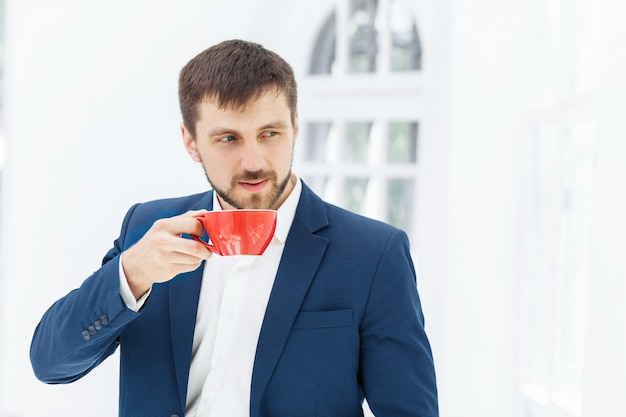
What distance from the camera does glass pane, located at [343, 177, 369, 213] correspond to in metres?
3.54

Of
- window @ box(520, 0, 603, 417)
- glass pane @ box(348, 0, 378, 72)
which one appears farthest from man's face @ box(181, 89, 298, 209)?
glass pane @ box(348, 0, 378, 72)

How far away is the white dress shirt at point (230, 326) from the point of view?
59.1 inches

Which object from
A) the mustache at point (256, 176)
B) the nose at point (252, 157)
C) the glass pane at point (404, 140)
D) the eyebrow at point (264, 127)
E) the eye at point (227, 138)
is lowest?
the mustache at point (256, 176)

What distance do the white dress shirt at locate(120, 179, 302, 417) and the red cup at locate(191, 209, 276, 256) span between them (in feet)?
0.96

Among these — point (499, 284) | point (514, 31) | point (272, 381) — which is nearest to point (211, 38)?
point (514, 31)

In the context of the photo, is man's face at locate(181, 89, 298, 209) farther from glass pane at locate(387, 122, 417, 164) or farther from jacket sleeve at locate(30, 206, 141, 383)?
glass pane at locate(387, 122, 417, 164)

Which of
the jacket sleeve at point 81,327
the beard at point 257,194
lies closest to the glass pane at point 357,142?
the beard at point 257,194

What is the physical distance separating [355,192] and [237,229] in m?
2.33

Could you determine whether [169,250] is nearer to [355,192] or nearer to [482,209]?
[482,209]

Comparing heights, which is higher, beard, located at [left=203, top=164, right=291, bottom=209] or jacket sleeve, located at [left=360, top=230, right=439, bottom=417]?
beard, located at [left=203, top=164, right=291, bottom=209]

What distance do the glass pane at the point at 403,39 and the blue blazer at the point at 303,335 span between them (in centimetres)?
203

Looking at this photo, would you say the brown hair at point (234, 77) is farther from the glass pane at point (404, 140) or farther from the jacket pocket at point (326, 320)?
the glass pane at point (404, 140)

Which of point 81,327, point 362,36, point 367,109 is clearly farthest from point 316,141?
point 81,327

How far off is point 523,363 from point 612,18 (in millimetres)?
1365
